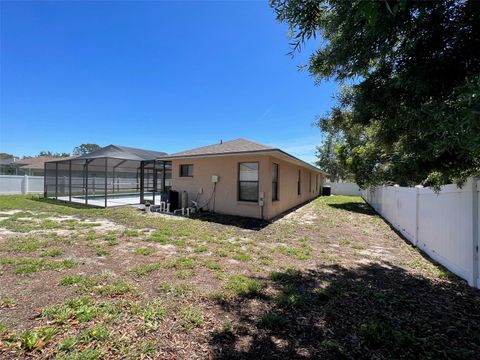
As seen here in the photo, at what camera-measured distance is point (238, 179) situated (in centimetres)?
992

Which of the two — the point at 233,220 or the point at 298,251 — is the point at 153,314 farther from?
the point at 233,220

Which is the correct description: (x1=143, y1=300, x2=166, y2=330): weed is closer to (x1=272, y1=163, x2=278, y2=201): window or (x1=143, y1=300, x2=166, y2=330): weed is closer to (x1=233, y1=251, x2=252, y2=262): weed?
(x1=233, y1=251, x2=252, y2=262): weed

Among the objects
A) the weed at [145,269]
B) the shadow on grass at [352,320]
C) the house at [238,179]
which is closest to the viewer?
the shadow on grass at [352,320]

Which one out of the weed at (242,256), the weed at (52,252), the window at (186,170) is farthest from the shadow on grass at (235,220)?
the weed at (52,252)

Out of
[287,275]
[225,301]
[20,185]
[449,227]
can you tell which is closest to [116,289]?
[225,301]

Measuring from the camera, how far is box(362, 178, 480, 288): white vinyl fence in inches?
143

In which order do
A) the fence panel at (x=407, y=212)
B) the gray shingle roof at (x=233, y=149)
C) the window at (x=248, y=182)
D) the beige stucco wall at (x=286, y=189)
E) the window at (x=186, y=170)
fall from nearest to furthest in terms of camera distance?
the fence panel at (x=407, y=212)
the gray shingle roof at (x=233, y=149)
the window at (x=248, y=182)
the beige stucco wall at (x=286, y=189)
the window at (x=186, y=170)

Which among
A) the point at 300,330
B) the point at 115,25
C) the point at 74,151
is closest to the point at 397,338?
the point at 300,330

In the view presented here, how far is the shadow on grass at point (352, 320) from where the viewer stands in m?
2.23

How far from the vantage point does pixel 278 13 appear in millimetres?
2277

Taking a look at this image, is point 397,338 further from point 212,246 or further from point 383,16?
point 212,246

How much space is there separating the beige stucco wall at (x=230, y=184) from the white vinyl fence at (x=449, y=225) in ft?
14.9

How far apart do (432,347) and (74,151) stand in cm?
9104

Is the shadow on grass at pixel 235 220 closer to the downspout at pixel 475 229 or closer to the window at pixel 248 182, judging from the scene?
the window at pixel 248 182
